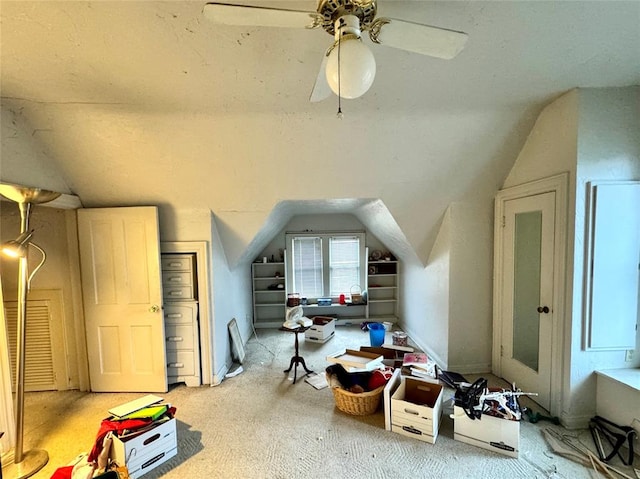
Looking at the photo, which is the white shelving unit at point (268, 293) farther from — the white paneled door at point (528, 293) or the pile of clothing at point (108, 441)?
the white paneled door at point (528, 293)

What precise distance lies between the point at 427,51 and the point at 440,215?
6.85 ft

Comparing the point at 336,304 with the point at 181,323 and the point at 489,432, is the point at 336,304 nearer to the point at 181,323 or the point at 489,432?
the point at 181,323

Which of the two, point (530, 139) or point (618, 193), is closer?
point (618, 193)

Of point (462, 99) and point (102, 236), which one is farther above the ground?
point (462, 99)

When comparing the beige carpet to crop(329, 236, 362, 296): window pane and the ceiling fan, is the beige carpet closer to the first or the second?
the ceiling fan

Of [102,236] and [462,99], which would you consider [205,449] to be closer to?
[102,236]

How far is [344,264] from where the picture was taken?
488 centimetres

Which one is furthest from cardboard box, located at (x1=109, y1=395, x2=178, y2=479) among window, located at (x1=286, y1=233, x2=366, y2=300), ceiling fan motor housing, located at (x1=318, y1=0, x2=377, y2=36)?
window, located at (x1=286, y1=233, x2=366, y2=300)

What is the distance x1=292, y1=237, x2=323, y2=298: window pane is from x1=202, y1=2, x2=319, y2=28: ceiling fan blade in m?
3.89

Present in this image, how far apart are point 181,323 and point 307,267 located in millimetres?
2356

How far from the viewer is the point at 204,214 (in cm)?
279

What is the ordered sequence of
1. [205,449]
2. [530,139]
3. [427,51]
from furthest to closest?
[530,139] → [205,449] → [427,51]

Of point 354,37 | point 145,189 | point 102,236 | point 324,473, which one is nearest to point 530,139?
point 354,37

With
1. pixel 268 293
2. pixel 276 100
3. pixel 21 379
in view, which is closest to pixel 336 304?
Answer: pixel 268 293
